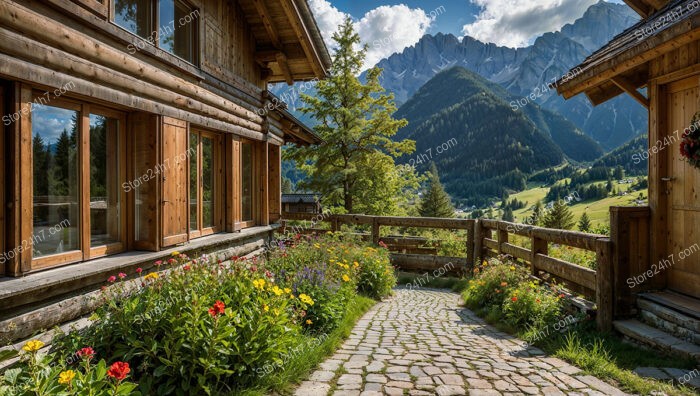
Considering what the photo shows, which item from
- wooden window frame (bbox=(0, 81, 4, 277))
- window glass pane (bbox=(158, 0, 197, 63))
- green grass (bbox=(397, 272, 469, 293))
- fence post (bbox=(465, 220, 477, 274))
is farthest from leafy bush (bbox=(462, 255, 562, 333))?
window glass pane (bbox=(158, 0, 197, 63))

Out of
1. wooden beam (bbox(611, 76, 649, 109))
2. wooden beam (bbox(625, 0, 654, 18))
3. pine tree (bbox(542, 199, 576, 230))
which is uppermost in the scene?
wooden beam (bbox(625, 0, 654, 18))

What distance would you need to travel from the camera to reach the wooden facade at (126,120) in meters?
3.64

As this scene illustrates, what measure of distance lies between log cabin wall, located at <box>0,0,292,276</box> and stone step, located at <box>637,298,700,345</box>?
602cm

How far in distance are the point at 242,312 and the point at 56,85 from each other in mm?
2629

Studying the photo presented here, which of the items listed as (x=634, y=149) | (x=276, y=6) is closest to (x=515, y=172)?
(x=634, y=149)

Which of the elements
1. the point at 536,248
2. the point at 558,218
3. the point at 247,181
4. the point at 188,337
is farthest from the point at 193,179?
the point at 558,218

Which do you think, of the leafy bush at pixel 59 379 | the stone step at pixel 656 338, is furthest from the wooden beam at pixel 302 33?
the stone step at pixel 656 338

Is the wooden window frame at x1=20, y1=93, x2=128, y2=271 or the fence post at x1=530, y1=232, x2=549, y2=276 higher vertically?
the wooden window frame at x1=20, y1=93, x2=128, y2=271

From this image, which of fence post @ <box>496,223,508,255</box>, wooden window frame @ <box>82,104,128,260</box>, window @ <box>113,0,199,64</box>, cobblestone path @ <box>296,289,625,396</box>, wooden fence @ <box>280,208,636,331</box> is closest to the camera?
cobblestone path @ <box>296,289,625,396</box>

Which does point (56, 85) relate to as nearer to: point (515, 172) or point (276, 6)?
point (276, 6)

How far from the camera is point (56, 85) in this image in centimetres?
388

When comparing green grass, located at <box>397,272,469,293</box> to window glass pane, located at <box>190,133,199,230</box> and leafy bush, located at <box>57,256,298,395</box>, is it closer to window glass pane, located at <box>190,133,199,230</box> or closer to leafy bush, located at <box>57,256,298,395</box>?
window glass pane, located at <box>190,133,199,230</box>

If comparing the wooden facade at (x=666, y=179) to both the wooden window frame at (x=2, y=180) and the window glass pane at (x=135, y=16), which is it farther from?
the wooden window frame at (x=2, y=180)

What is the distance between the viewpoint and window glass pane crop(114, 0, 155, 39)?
5.09 metres
